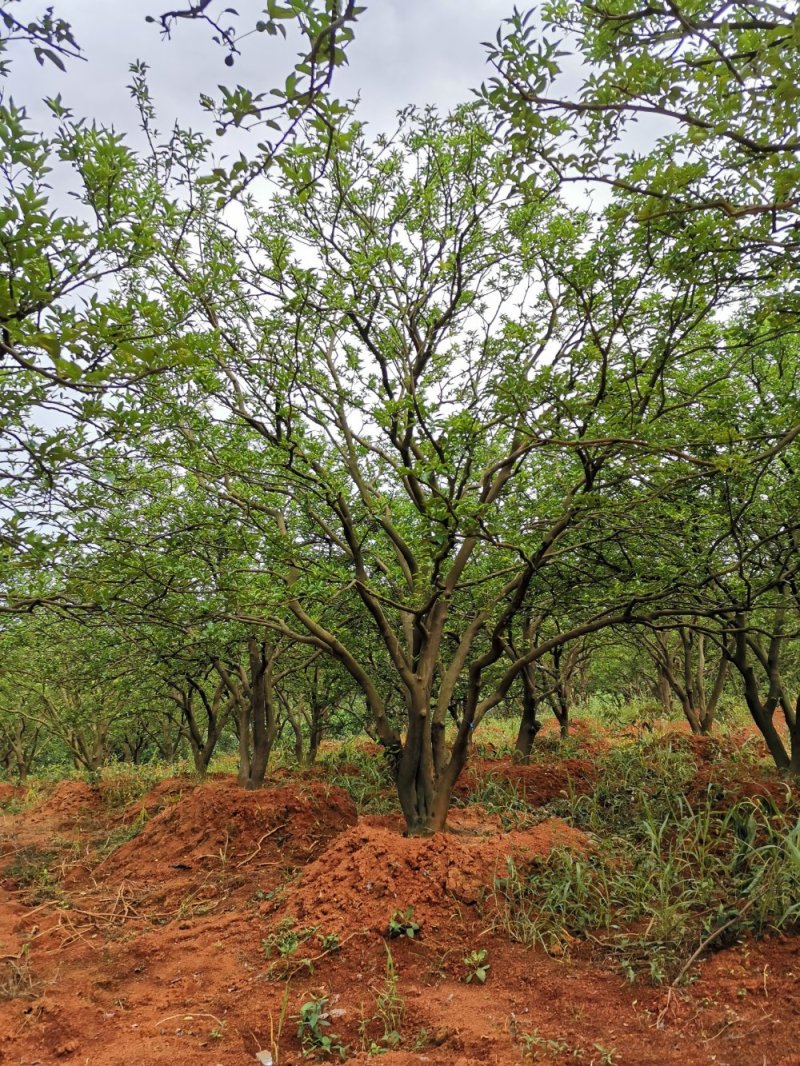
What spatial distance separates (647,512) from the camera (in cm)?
594

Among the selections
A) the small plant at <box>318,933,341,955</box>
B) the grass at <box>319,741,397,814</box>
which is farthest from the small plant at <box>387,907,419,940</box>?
the grass at <box>319,741,397,814</box>

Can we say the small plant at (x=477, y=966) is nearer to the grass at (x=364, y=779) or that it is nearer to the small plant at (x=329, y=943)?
the small plant at (x=329, y=943)

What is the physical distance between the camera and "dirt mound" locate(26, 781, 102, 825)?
1090cm

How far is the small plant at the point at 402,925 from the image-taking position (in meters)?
4.57

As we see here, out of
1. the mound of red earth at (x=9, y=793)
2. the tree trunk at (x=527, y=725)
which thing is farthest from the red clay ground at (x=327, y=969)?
the mound of red earth at (x=9, y=793)

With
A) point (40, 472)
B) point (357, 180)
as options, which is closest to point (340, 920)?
point (40, 472)

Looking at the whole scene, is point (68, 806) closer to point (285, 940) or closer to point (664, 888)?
point (285, 940)

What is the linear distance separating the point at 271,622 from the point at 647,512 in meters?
3.67

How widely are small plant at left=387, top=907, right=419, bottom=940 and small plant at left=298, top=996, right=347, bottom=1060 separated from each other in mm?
798

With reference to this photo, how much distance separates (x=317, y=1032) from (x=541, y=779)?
4911 mm

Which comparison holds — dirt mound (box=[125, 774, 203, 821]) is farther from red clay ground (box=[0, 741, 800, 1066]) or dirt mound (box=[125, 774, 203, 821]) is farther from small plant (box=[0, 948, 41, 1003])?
small plant (box=[0, 948, 41, 1003])

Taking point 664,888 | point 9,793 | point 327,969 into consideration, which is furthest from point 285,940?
point 9,793

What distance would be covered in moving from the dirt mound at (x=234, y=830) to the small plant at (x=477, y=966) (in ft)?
9.86

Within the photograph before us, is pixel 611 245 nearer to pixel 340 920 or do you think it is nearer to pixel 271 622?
pixel 271 622
